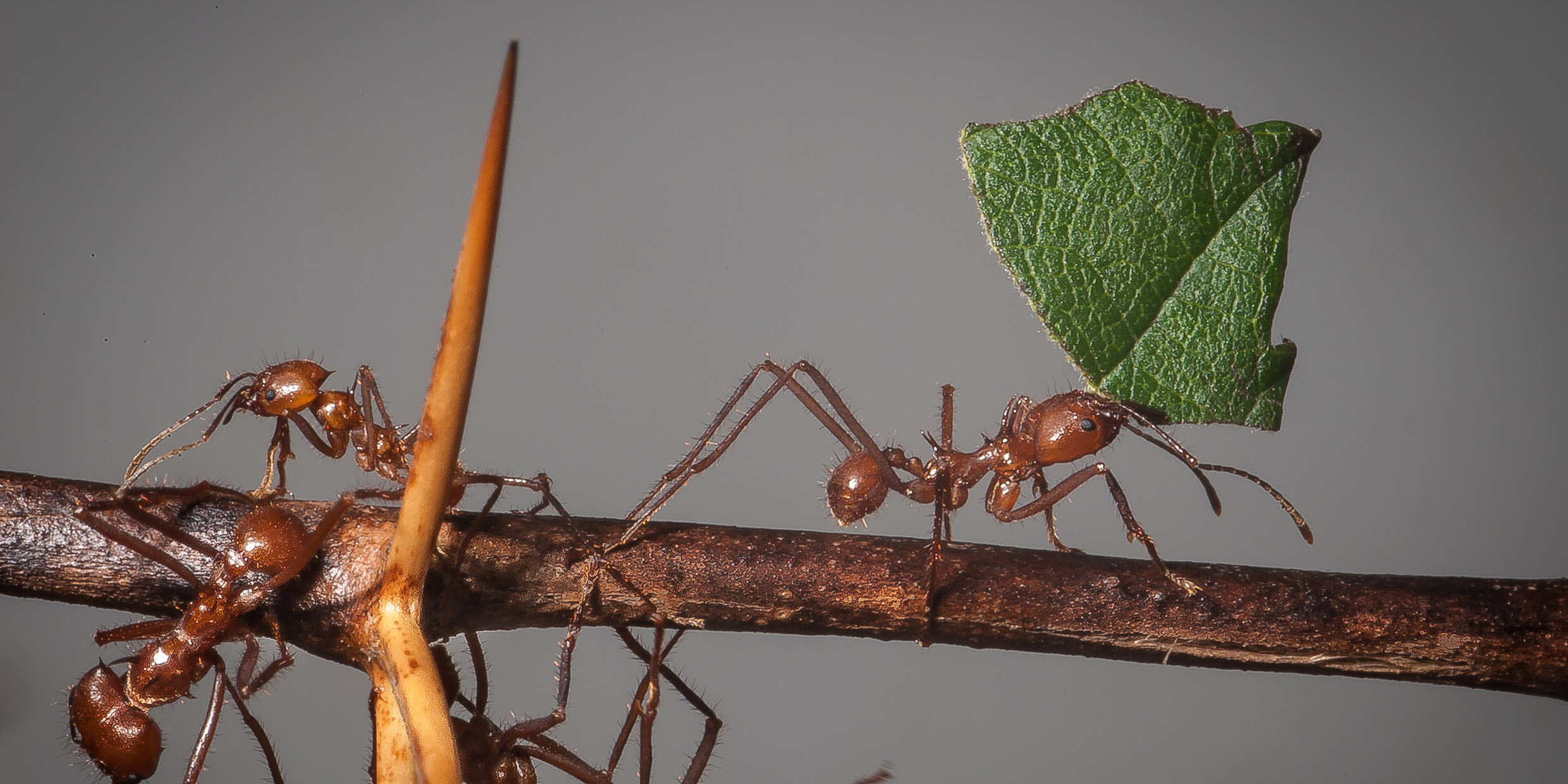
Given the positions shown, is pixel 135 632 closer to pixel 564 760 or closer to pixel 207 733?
pixel 207 733

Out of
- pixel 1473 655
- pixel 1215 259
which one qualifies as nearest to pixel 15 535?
pixel 1215 259

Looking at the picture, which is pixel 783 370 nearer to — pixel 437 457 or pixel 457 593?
pixel 457 593

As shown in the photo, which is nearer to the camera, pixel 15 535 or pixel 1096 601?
pixel 15 535

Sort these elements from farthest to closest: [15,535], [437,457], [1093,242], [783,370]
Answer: [783,370]
[1093,242]
[15,535]
[437,457]

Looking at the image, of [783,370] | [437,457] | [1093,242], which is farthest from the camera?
[783,370]

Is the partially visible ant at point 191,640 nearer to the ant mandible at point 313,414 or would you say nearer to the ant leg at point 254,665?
the ant leg at point 254,665

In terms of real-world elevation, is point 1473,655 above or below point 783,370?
below

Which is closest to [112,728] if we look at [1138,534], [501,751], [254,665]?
[254,665]

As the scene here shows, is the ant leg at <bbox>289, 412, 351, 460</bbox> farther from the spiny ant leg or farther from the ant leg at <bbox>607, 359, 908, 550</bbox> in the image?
the spiny ant leg

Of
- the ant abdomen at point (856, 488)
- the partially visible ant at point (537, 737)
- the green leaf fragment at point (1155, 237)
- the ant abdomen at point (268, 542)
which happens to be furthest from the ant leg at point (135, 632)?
the ant abdomen at point (856, 488)
